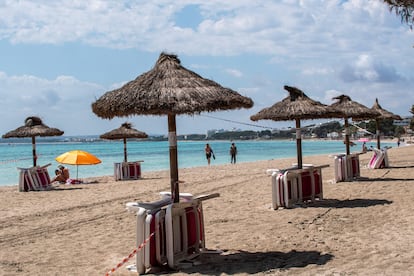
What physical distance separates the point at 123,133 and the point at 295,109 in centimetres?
966

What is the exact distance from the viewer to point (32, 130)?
15.2m

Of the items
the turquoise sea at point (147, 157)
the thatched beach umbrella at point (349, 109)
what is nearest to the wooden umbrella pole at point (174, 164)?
the thatched beach umbrella at point (349, 109)

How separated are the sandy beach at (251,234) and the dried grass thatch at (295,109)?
62.8 inches

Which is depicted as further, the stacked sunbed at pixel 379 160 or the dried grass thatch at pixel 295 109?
the stacked sunbed at pixel 379 160

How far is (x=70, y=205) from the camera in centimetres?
1109

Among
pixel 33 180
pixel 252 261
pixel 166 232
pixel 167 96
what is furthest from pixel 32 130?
pixel 252 261

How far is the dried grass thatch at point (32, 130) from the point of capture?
1509 cm

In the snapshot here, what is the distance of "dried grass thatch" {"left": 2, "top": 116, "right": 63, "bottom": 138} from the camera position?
15.1 metres

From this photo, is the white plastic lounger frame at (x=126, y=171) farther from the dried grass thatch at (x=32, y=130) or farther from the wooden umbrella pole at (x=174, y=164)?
the wooden umbrella pole at (x=174, y=164)

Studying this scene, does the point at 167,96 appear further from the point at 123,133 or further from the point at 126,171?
the point at 123,133

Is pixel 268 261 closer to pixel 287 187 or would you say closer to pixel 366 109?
pixel 287 187

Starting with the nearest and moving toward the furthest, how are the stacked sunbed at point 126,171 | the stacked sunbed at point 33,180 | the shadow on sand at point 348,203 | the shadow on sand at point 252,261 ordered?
the shadow on sand at point 252,261 < the shadow on sand at point 348,203 < the stacked sunbed at point 33,180 < the stacked sunbed at point 126,171

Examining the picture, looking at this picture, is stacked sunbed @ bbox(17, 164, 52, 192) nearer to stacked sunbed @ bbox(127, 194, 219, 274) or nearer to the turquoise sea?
the turquoise sea

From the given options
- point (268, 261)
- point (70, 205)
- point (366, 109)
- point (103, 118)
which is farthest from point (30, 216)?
point (366, 109)
